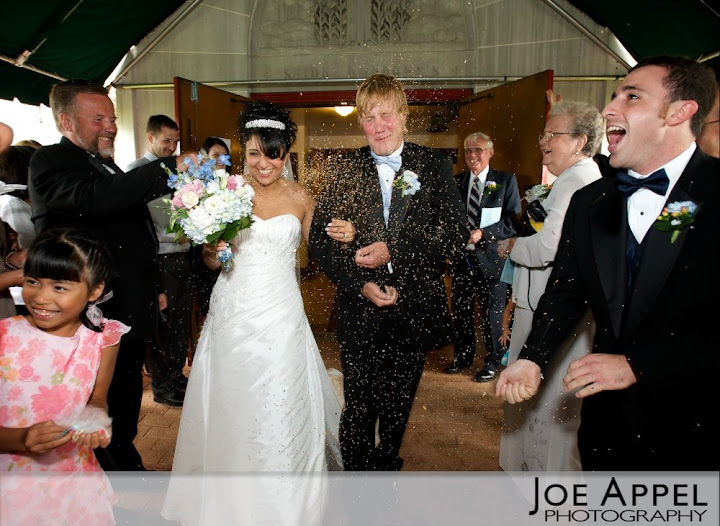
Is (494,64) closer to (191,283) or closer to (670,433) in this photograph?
(191,283)

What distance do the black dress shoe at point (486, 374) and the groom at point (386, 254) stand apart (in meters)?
1.79

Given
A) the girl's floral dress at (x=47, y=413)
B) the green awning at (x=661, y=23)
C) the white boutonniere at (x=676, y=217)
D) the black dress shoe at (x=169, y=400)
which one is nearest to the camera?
the white boutonniere at (x=676, y=217)

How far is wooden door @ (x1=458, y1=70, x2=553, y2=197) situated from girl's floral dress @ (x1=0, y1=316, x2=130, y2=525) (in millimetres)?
3920

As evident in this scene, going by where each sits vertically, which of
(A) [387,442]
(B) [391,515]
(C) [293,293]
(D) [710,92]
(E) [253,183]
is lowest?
(B) [391,515]

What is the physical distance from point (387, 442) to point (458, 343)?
187cm

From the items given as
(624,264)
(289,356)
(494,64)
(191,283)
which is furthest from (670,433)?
(494,64)

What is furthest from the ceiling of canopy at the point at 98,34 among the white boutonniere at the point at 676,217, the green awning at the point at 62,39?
the white boutonniere at the point at 676,217

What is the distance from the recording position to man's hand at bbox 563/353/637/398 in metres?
1.14

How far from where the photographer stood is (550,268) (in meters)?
2.07

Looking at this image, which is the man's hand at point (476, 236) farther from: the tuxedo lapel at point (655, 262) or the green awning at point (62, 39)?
the green awning at point (62, 39)

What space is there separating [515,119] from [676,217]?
3575mm

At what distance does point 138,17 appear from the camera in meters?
3.38

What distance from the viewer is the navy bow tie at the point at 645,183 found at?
1146 mm

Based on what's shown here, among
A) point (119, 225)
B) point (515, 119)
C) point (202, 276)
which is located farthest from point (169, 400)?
point (515, 119)
